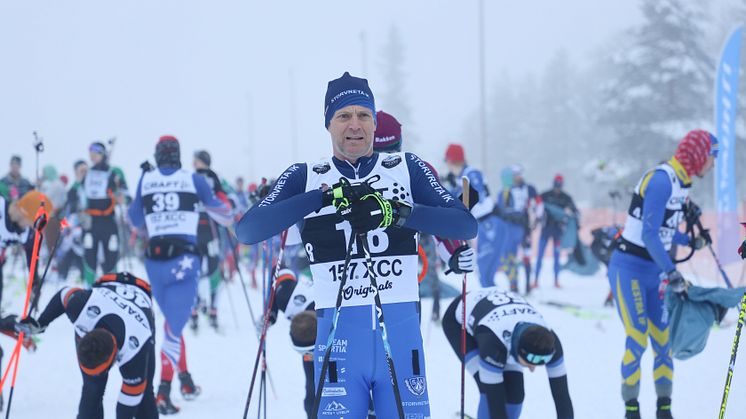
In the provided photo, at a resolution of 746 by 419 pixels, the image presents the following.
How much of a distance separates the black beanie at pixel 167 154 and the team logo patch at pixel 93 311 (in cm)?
209

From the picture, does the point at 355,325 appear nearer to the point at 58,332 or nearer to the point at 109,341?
the point at 109,341

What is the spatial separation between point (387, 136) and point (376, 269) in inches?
68.8

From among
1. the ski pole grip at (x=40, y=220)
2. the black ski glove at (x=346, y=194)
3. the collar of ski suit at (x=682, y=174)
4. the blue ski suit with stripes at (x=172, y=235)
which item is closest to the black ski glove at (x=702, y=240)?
the collar of ski suit at (x=682, y=174)

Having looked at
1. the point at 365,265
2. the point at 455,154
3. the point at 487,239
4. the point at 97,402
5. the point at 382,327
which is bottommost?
the point at 97,402

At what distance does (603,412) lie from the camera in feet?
17.8

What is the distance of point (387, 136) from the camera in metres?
4.40

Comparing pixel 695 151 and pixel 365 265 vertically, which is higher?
pixel 695 151

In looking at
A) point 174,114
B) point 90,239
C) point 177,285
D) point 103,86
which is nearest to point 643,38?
point 90,239

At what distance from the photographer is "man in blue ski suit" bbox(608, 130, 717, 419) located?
4848 millimetres

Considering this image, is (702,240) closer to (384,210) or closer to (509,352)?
(509,352)

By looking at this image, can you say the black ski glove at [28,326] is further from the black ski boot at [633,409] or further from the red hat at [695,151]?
the red hat at [695,151]

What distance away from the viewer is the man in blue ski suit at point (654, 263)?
4.85 m

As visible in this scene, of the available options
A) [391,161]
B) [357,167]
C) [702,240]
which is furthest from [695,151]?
[357,167]

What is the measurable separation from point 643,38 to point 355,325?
32.7 m
